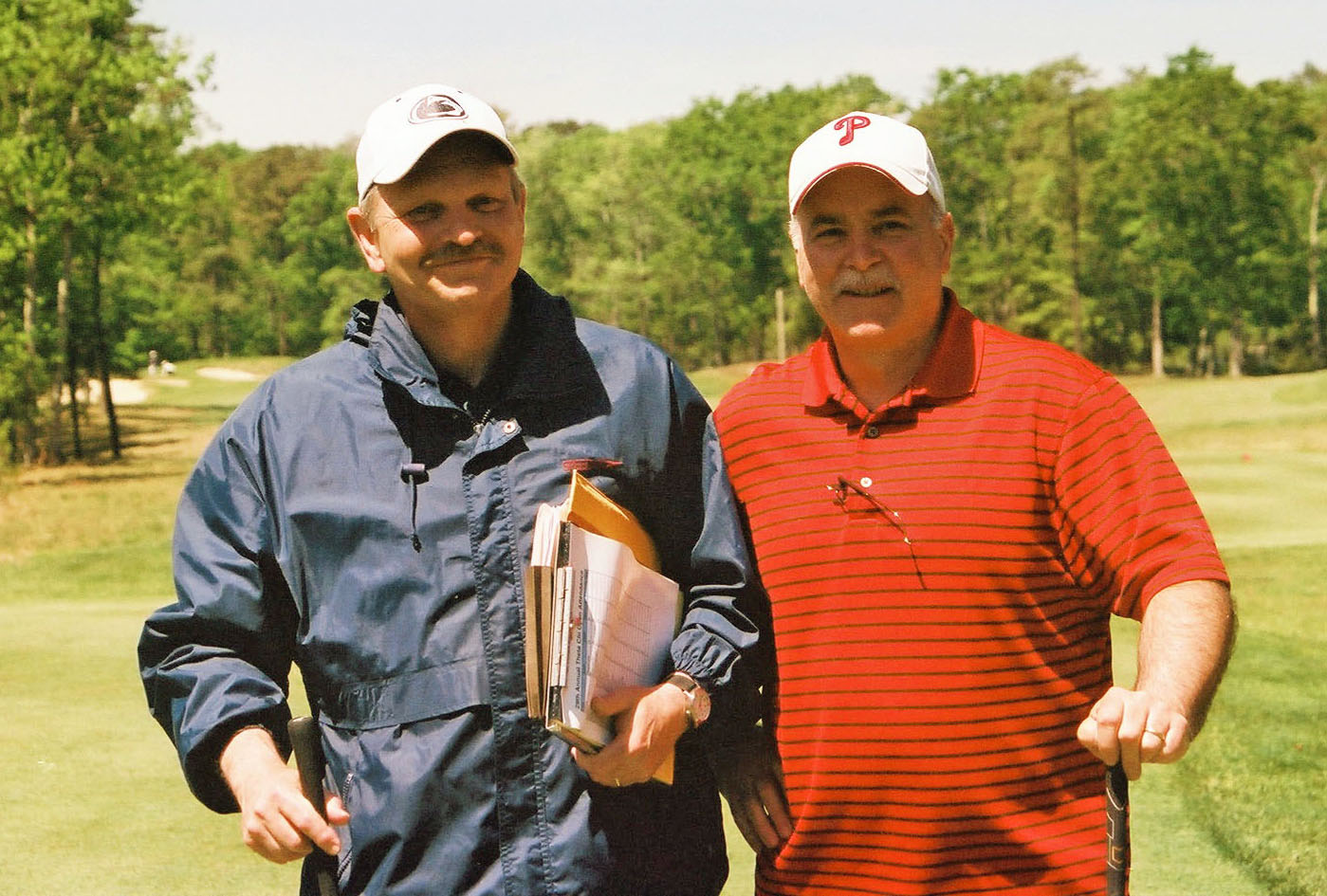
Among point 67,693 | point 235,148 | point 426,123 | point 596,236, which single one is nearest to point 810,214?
point 426,123

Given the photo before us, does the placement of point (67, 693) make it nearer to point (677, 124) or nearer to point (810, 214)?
point (810, 214)

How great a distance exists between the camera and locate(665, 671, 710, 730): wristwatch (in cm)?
258

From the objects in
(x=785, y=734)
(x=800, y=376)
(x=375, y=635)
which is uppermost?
(x=800, y=376)

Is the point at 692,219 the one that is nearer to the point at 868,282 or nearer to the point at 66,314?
the point at 66,314

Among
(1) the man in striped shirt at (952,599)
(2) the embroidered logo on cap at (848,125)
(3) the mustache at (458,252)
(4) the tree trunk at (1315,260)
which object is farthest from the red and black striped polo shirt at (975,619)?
(4) the tree trunk at (1315,260)

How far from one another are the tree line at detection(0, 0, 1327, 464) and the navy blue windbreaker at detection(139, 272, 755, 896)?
2600 cm

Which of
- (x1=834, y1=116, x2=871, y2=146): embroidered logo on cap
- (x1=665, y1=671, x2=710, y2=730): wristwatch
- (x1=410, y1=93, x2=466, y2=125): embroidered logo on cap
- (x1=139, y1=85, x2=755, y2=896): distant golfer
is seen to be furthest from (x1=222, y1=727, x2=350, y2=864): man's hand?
(x1=834, y1=116, x2=871, y2=146): embroidered logo on cap

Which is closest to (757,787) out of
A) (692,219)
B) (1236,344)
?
(1236,344)

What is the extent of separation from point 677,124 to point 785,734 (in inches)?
3136

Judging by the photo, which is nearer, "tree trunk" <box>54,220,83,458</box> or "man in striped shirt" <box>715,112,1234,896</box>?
"man in striped shirt" <box>715,112,1234,896</box>

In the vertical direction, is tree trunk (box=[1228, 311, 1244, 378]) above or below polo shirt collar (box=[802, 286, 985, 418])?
below

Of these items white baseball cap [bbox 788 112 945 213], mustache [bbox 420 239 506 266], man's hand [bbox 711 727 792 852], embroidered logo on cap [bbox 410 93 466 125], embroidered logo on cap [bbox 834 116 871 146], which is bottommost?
man's hand [bbox 711 727 792 852]

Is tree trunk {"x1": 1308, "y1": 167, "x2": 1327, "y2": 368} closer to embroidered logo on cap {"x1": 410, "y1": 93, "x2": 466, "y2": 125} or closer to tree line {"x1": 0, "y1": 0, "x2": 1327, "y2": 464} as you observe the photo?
tree line {"x1": 0, "y1": 0, "x2": 1327, "y2": 464}

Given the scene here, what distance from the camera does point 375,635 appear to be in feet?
8.41
